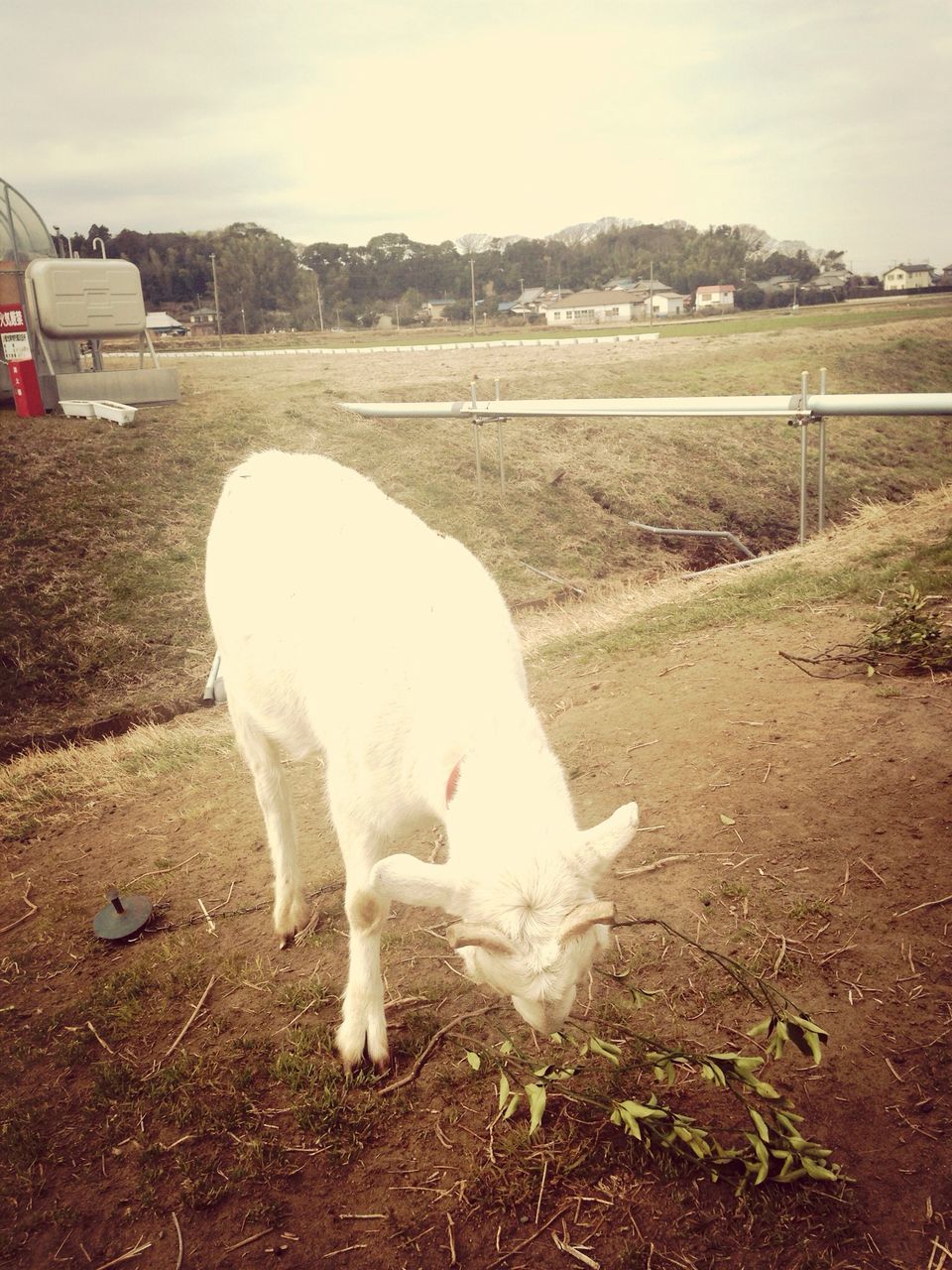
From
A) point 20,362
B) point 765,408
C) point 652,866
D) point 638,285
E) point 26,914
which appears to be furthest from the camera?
point 638,285

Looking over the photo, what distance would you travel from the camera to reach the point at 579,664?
15.5 feet

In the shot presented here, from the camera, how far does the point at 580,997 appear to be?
7.54 ft

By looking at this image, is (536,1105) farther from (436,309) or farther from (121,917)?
(436,309)

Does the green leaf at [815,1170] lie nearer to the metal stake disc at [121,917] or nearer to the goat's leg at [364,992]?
Result: the goat's leg at [364,992]

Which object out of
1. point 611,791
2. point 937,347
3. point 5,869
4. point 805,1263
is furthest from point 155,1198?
point 937,347

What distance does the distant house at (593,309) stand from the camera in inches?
566

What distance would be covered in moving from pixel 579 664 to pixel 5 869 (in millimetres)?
2938

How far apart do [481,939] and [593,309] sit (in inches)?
629

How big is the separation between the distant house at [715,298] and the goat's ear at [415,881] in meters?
11.9

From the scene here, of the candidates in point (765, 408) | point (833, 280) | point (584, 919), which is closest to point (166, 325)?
point (833, 280)

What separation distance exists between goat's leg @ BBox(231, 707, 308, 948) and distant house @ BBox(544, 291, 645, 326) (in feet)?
43.2

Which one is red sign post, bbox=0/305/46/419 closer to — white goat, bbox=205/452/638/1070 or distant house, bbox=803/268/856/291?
white goat, bbox=205/452/638/1070

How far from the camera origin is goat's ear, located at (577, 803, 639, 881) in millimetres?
1576

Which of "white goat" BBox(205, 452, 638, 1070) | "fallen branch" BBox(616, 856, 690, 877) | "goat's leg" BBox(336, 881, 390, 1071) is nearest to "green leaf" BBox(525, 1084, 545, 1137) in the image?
"white goat" BBox(205, 452, 638, 1070)
